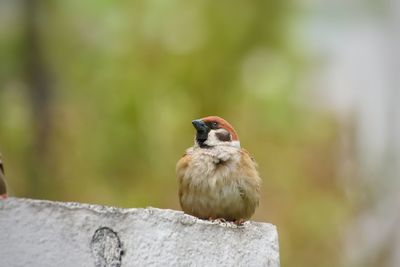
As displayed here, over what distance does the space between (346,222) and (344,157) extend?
2.13 ft

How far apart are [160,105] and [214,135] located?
7036 mm

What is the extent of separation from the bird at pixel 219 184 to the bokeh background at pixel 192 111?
19.4ft

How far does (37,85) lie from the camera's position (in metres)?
12.7

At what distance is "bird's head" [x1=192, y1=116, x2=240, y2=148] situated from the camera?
543cm

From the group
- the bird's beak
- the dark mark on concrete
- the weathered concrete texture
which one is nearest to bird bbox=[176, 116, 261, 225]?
the bird's beak

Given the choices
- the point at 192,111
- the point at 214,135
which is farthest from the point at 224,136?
the point at 192,111

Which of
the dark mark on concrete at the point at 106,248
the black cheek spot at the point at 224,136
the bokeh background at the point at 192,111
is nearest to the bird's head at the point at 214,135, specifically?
the black cheek spot at the point at 224,136

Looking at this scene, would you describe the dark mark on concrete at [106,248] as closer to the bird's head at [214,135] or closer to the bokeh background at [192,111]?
the bird's head at [214,135]

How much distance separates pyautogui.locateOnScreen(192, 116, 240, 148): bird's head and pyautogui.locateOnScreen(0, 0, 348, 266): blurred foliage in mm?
5782

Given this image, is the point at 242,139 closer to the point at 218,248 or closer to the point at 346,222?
the point at 346,222

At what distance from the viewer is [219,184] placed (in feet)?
17.0

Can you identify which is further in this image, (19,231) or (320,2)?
(320,2)

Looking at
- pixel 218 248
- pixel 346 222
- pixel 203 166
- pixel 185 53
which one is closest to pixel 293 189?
pixel 346 222

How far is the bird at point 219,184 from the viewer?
517 cm
